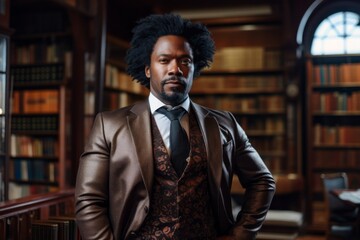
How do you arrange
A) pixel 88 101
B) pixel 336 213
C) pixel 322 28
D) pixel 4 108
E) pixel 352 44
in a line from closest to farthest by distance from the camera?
pixel 4 108 < pixel 336 213 < pixel 88 101 < pixel 352 44 < pixel 322 28

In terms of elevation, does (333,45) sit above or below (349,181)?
above

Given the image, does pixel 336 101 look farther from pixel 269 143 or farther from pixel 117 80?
pixel 117 80

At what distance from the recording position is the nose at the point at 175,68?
1.62m

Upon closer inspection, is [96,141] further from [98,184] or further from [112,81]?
[112,81]

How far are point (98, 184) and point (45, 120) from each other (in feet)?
12.4

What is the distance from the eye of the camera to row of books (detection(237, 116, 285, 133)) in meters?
6.49

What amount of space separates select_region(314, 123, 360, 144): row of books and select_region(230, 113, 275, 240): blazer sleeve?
4729 millimetres

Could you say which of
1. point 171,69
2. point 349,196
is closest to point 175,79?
point 171,69

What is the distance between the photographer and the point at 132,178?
62.7 inches

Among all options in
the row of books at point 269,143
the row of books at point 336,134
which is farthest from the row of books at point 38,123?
the row of books at point 336,134

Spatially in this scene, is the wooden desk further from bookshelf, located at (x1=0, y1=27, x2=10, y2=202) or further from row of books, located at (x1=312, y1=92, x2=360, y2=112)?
bookshelf, located at (x1=0, y1=27, x2=10, y2=202)

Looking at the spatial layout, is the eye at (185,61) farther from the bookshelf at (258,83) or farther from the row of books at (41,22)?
the bookshelf at (258,83)

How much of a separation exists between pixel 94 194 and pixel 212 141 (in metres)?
0.43

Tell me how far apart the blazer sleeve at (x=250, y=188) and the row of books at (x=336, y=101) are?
4702 millimetres
